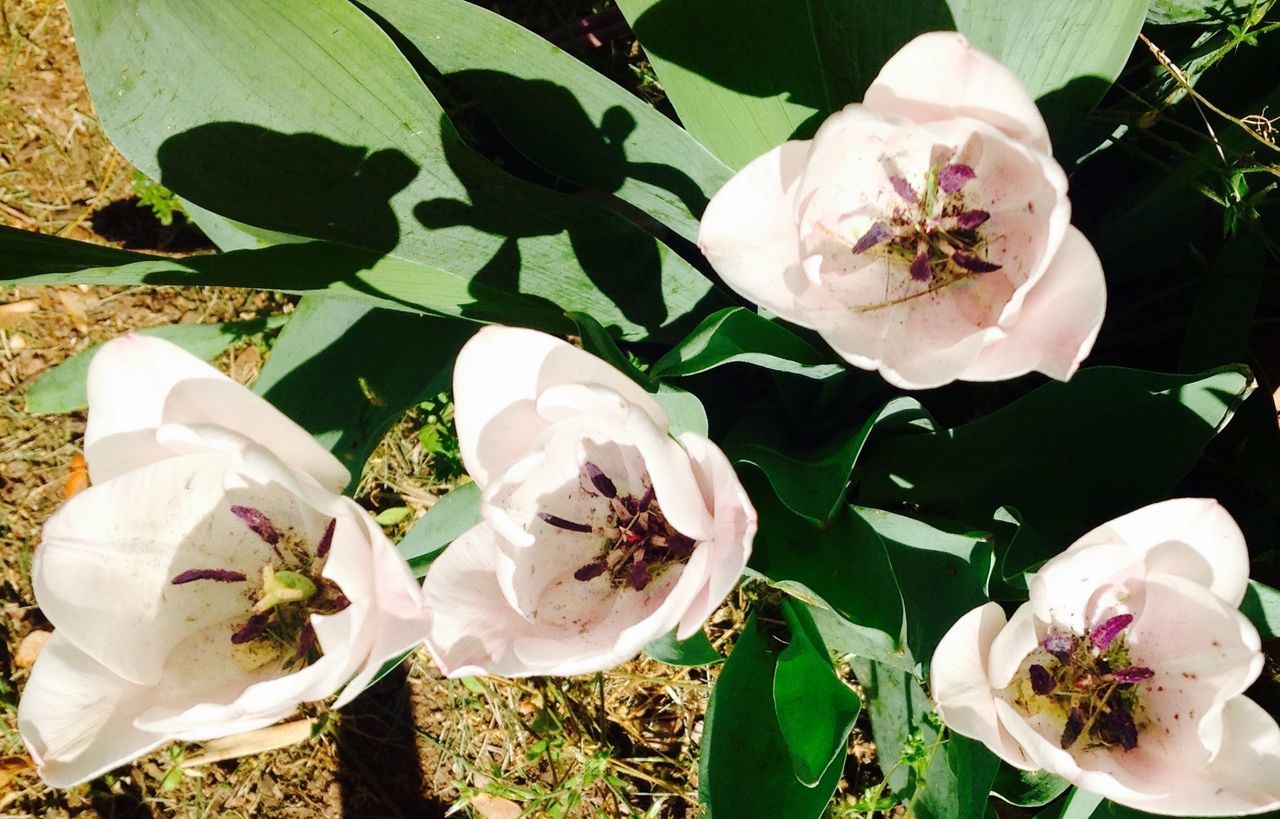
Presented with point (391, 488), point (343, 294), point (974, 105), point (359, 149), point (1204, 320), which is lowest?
point (391, 488)

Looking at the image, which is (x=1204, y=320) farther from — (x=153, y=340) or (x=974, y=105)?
(x=153, y=340)

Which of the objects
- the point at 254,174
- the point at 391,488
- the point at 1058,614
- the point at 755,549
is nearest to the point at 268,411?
the point at 254,174

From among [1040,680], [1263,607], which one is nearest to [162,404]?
[1040,680]

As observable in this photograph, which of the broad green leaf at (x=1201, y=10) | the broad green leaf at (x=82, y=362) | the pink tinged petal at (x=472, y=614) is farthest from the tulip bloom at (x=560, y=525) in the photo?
the broad green leaf at (x=1201, y=10)

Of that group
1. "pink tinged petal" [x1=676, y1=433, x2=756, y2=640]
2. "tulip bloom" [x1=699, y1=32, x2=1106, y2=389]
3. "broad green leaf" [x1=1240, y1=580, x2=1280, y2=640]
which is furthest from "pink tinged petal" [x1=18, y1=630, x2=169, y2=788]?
"broad green leaf" [x1=1240, y1=580, x2=1280, y2=640]

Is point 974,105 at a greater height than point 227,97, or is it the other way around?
point 974,105
